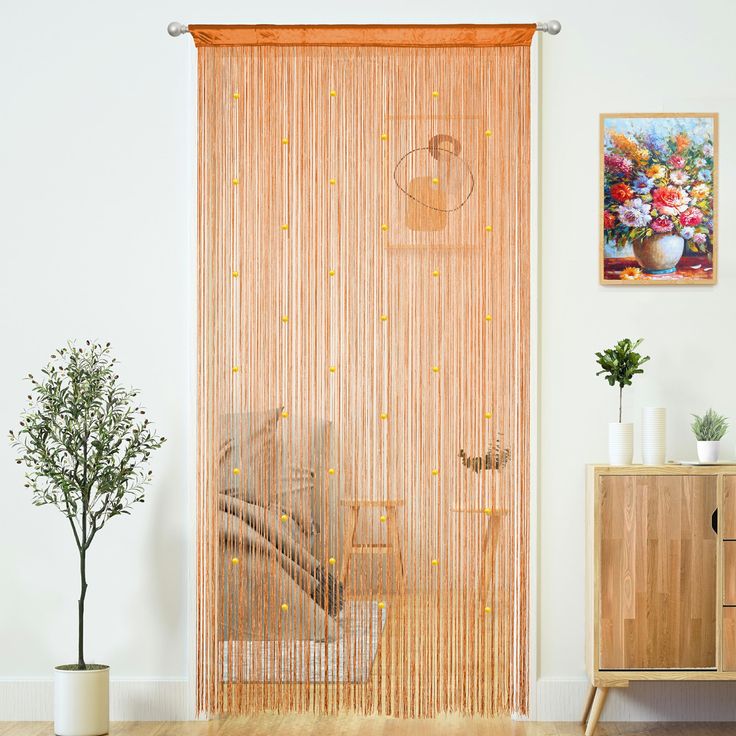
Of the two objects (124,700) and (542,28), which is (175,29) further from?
(124,700)

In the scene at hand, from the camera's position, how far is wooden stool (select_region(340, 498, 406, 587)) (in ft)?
11.8

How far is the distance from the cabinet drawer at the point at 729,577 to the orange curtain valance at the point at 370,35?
192 centimetres

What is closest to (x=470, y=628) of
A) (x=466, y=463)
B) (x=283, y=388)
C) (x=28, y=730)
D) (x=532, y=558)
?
(x=532, y=558)

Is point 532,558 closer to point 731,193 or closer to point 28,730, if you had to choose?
point 731,193

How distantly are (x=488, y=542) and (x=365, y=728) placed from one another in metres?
0.78

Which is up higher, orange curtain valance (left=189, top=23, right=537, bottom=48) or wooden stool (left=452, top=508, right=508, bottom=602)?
orange curtain valance (left=189, top=23, right=537, bottom=48)

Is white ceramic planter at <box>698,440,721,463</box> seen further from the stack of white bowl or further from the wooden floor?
the wooden floor

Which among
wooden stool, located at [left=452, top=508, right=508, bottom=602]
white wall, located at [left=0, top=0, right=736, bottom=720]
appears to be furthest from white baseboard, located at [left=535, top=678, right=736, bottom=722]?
wooden stool, located at [left=452, top=508, right=508, bottom=602]

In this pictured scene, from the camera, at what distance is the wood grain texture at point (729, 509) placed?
3332mm

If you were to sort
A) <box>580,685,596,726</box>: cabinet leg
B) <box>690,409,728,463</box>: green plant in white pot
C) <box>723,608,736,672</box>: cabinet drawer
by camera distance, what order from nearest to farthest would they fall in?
1. <box>723,608,736,672</box>: cabinet drawer
2. <box>690,409,728,463</box>: green plant in white pot
3. <box>580,685,596,726</box>: cabinet leg

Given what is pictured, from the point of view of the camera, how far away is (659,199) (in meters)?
3.66

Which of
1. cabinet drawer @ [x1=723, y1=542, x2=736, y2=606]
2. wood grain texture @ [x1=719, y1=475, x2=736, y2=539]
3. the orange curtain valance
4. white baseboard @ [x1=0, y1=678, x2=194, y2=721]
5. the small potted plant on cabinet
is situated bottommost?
white baseboard @ [x1=0, y1=678, x2=194, y2=721]

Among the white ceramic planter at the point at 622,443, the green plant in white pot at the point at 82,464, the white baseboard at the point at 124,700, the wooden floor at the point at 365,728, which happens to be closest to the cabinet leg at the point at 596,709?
the wooden floor at the point at 365,728

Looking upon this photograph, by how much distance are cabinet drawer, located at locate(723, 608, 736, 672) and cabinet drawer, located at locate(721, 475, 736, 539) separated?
25 cm
